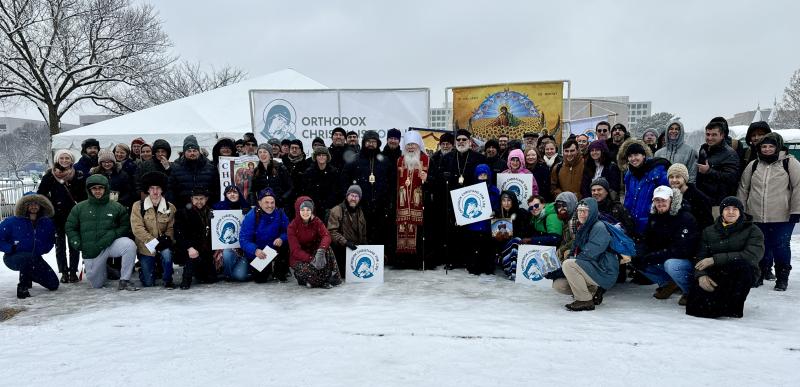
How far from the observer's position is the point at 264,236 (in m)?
6.44

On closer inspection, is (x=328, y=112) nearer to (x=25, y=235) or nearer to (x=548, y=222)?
(x=548, y=222)

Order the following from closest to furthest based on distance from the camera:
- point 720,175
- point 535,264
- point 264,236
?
point 720,175
point 535,264
point 264,236

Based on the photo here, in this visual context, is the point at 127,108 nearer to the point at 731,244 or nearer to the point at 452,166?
the point at 452,166

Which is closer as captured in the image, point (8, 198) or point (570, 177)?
point (570, 177)

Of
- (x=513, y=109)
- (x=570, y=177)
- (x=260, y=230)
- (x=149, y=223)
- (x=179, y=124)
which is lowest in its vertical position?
(x=260, y=230)

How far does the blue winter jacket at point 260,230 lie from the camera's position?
6430mm

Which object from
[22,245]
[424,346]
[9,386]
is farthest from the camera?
[22,245]

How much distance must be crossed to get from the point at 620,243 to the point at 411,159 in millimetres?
3001

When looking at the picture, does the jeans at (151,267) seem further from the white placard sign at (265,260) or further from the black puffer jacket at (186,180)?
the white placard sign at (265,260)

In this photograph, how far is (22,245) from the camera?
5977 mm

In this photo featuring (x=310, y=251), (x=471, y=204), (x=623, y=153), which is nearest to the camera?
(x=623, y=153)

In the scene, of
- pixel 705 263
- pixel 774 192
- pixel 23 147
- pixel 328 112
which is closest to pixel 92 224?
pixel 328 112

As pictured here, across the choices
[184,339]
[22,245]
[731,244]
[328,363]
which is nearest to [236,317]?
[184,339]

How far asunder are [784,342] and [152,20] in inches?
1101
